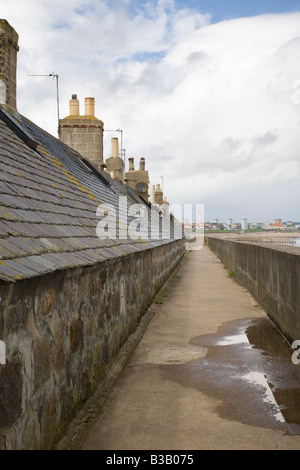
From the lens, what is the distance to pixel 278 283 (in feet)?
30.9

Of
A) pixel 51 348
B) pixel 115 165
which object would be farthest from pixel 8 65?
pixel 115 165

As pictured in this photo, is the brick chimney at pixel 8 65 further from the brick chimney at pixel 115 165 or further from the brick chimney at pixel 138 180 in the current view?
the brick chimney at pixel 138 180

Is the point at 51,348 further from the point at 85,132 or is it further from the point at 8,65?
the point at 85,132

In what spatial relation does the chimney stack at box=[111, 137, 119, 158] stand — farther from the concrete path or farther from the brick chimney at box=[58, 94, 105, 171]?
the concrete path

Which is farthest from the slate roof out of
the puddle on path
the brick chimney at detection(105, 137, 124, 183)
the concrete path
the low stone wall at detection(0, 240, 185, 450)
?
the brick chimney at detection(105, 137, 124, 183)

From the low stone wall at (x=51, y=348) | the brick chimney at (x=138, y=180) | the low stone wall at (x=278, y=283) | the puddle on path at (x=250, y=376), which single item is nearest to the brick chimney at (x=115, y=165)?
the brick chimney at (x=138, y=180)

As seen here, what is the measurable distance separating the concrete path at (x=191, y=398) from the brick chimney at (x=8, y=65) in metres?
4.85

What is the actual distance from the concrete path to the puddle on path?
0.03 ft

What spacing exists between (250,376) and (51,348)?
3.09 m

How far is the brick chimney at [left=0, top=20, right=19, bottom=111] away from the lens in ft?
29.2

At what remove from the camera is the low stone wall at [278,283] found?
7879mm
